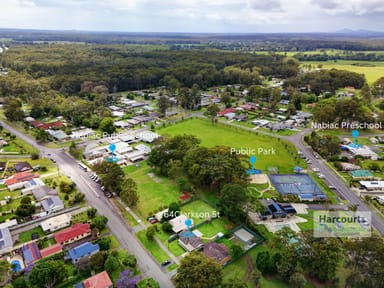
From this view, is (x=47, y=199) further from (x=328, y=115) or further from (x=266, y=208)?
(x=328, y=115)

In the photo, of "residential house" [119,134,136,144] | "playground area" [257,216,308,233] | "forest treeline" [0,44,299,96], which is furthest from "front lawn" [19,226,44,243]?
"forest treeline" [0,44,299,96]

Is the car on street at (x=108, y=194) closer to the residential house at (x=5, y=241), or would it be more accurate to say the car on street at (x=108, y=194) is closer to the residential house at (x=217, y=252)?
the residential house at (x=5, y=241)

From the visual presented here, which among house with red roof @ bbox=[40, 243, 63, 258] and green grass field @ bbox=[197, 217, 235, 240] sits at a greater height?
green grass field @ bbox=[197, 217, 235, 240]

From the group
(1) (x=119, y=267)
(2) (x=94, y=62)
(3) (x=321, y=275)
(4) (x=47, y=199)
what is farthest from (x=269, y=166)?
(2) (x=94, y=62)

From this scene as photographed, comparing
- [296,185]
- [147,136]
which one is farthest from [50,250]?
[147,136]

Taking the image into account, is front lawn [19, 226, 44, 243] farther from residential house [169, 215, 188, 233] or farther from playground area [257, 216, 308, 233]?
playground area [257, 216, 308, 233]

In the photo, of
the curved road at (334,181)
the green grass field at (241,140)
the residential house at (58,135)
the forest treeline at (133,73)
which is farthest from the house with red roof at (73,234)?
the forest treeline at (133,73)
